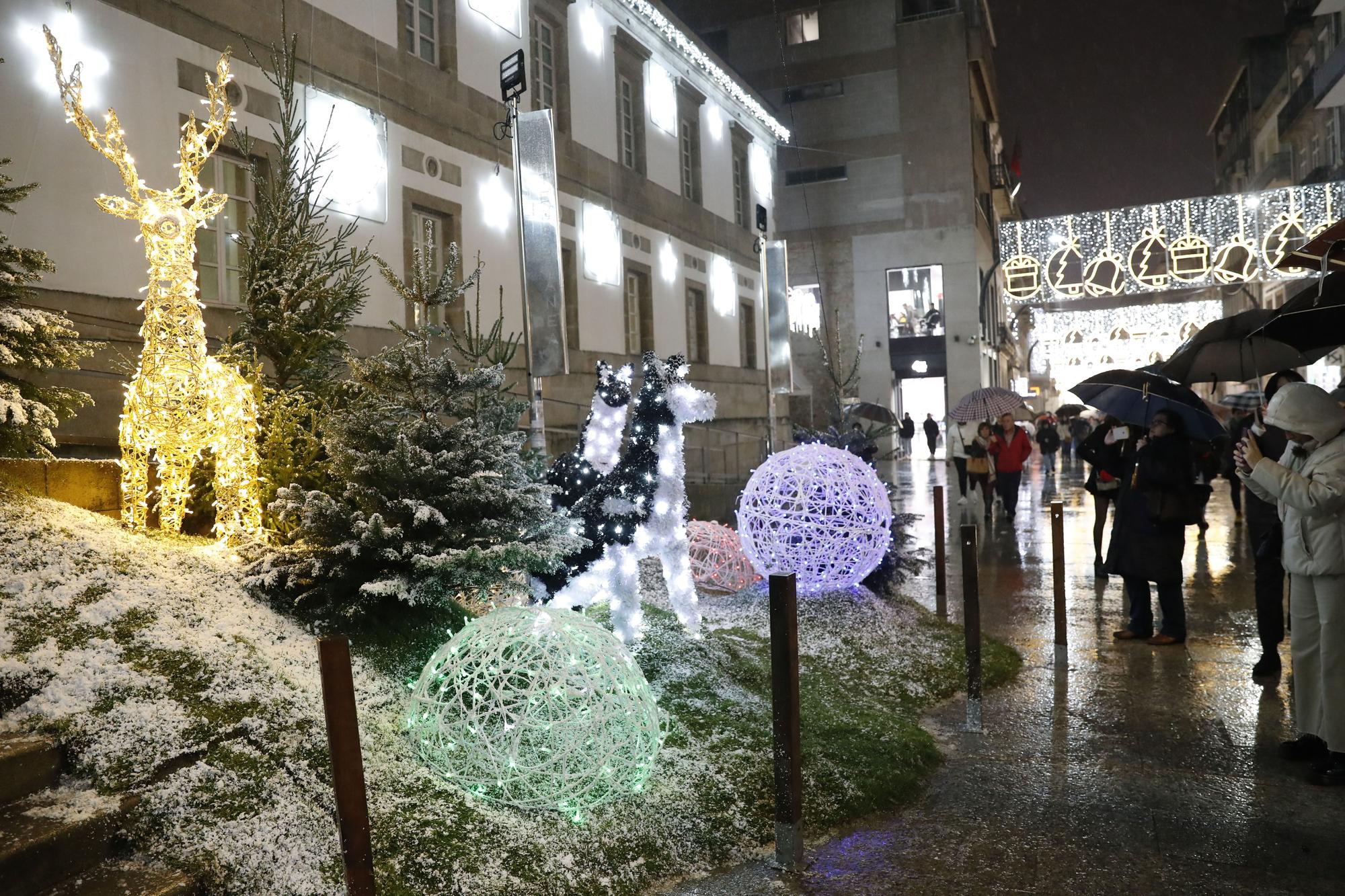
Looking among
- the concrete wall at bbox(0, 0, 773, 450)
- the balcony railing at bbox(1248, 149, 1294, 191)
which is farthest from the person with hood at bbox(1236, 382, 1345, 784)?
the balcony railing at bbox(1248, 149, 1294, 191)

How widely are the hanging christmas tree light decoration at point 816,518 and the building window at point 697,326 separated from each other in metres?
15.2

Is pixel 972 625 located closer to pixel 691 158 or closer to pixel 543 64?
pixel 543 64

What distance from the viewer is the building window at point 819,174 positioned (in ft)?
140

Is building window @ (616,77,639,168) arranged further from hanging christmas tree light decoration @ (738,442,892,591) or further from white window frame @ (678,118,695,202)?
hanging christmas tree light decoration @ (738,442,892,591)

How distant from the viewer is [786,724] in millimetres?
4254

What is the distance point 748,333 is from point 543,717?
2378 cm

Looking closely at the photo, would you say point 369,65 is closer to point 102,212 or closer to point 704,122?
point 102,212

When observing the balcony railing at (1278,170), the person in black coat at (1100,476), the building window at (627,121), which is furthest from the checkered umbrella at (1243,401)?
the balcony railing at (1278,170)

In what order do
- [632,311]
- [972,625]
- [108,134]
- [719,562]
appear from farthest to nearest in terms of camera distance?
1. [632,311]
2. [719,562]
3. [108,134]
4. [972,625]

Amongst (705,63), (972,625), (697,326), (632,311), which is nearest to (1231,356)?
(972,625)

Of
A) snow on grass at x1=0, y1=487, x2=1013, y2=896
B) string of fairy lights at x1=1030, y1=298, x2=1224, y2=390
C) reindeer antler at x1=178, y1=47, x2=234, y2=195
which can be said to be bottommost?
snow on grass at x1=0, y1=487, x2=1013, y2=896

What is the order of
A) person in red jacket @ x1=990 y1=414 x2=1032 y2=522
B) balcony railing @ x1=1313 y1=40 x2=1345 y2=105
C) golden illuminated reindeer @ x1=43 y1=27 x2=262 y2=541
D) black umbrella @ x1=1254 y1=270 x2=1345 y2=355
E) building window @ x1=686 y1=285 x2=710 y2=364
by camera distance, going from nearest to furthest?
black umbrella @ x1=1254 y1=270 x2=1345 y2=355 → golden illuminated reindeer @ x1=43 y1=27 x2=262 y2=541 → person in red jacket @ x1=990 y1=414 x2=1032 y2=522 → building window @ x1=686 y1=285 x2=710 y2=364 → balcony railing @ x1=1313 y1=40 x2=1345 y2=105

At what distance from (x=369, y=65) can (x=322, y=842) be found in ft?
38.8

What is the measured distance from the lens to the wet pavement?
13.6ft
